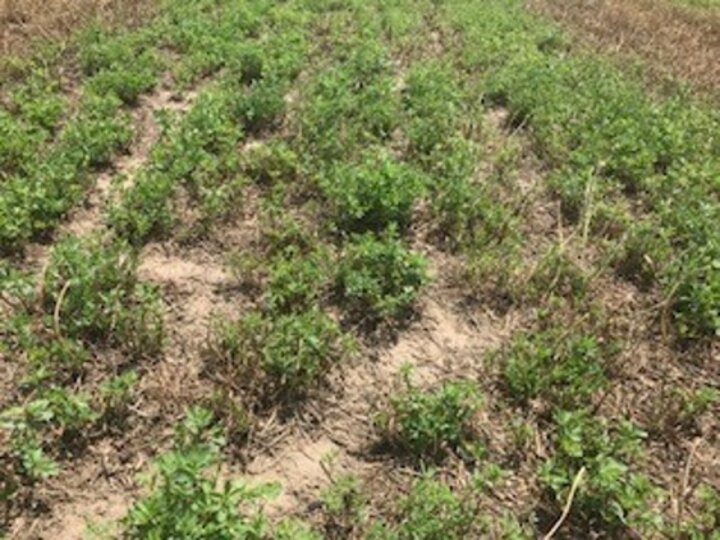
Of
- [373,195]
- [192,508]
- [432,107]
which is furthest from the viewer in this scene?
[432,107]

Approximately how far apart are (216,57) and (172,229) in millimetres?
4303

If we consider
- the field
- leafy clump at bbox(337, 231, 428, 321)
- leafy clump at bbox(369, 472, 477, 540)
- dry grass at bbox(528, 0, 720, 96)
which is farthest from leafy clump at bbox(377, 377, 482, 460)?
dry grass at bbox(528, 0, 720, 96)

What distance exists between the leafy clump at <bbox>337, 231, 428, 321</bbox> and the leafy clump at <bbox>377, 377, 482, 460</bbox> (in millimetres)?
1095

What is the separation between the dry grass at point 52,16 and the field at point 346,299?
13.1 inches

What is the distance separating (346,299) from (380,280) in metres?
0.33

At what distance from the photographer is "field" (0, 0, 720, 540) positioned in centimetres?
402

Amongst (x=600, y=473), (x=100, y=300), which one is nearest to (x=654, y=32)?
(x=600, y=473)

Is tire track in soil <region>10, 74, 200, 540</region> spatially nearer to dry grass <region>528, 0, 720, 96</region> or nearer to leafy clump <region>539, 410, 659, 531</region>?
leafy clump <region>539, 410, 659, 531</region>

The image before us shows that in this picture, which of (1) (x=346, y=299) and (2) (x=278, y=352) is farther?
(1) (x=346, y=299)

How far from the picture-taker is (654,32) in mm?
13852

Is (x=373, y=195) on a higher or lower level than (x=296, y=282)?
higher

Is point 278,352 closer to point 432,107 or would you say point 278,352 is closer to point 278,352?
point 278,352

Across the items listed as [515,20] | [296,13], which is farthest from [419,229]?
[515,20]

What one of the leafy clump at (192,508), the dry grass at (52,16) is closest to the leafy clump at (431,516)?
the leafy clump at (192,508)
